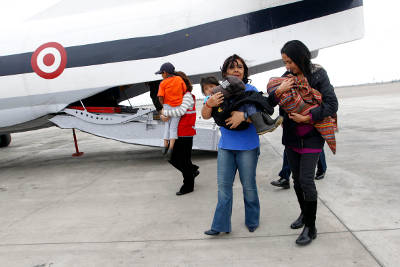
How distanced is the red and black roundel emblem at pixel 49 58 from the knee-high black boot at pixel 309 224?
17.7ft

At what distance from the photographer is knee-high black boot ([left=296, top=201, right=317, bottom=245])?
113 inches

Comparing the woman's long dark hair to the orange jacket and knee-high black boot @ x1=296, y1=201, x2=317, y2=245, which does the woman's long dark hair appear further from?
the orange jacket

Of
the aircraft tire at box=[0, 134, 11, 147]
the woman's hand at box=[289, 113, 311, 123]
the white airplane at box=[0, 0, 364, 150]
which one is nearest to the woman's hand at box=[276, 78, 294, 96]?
the woman's hand at box=[289, 113, 311, 123]

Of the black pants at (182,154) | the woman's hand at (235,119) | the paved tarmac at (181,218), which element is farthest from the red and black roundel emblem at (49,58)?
the woman's hand at (235,119)

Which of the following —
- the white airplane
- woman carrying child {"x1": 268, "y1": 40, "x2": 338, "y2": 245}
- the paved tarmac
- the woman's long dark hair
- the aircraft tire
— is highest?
the white airplane

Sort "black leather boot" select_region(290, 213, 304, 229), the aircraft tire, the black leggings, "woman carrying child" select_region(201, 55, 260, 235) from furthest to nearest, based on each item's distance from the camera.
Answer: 1. the aircraft tire
2. "black leather boot" select_region(290, 213, 304, 229)
3. "woman carrying child" select_region(201, 55, 260, 235)
4. the black leggings

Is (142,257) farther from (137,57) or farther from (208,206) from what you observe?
(137,57)

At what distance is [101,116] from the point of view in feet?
22.0

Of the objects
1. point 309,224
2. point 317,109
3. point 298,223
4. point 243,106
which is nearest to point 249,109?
point 243,106

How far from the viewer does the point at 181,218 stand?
12.2 ft

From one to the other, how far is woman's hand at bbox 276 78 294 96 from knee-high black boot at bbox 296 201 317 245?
100 centimetres

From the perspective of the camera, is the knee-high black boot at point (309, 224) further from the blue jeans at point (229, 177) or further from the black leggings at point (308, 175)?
the blue jeans at point (229, 177)

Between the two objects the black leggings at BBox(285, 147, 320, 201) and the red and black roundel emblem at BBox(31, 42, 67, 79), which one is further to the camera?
the red and black roundel emblem at BBox(31, 42, 67, 79)

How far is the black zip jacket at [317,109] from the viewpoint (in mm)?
2736
